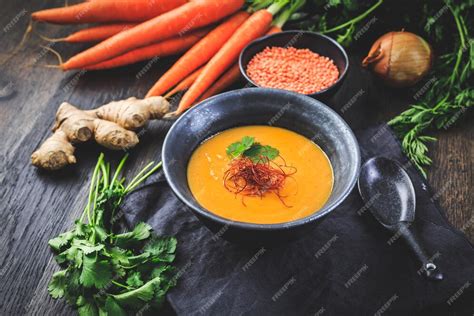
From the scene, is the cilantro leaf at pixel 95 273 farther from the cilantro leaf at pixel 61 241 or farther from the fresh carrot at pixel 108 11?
the fresh carrot at pixel 108 11

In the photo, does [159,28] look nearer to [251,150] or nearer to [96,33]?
[96,33]

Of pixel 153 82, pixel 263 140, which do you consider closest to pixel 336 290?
pixel 263 140

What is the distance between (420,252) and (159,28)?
1.81 m

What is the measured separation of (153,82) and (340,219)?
4.40 ft

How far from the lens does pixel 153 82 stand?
8.73 feet

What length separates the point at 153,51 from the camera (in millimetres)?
2752

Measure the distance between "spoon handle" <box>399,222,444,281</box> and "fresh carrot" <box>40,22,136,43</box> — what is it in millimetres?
1950

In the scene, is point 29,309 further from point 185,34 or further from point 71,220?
point 185,34

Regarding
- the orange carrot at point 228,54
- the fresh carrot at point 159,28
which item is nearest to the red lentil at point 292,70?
the orange carrot at point 228,54

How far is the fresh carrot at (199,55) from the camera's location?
256cm

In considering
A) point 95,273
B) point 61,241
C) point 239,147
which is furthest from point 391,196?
point 61,241

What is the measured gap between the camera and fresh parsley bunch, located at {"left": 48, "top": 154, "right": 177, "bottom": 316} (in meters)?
1.53

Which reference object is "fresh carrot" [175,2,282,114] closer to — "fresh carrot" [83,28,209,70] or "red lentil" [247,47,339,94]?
"red lentil" [247,47,339,94]

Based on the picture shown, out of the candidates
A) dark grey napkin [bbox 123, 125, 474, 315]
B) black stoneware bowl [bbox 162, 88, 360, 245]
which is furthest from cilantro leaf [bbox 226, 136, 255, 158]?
dark grey napkin [bbox 123, 125, 474, 315]
